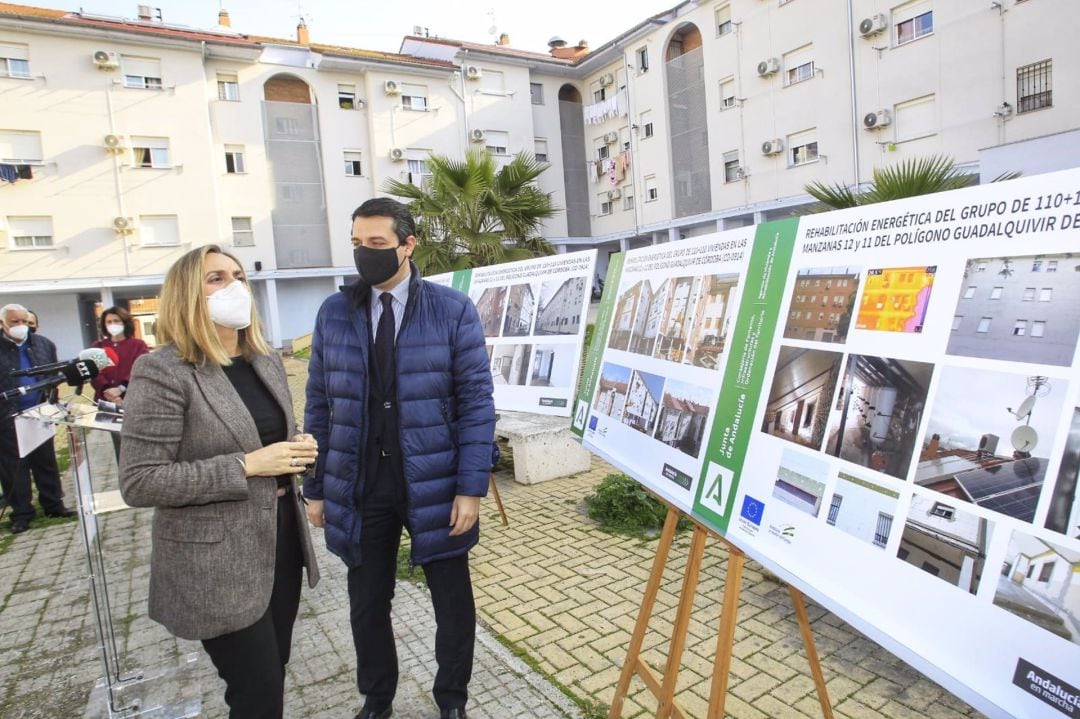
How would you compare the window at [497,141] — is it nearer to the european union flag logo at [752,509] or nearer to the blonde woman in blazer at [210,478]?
the blonde woman in blazer at [210,478]

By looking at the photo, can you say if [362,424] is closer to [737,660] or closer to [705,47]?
[737,660]

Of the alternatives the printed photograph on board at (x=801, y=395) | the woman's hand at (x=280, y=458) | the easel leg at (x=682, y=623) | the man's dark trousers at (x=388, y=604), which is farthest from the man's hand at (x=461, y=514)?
the printed photograph on board at (x=801, y=395)

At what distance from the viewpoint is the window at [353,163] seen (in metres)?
27.7

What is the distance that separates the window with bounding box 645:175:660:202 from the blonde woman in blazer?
2672cm

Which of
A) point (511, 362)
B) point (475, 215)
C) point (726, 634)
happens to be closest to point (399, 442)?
point (726, 634)

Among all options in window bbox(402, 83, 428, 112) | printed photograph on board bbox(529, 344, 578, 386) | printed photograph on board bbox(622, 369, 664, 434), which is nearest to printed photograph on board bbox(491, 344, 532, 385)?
printed photograph on board bbox(529, 344, 578, 386)

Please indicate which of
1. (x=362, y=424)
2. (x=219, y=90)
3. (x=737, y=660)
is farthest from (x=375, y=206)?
(x=219, y=90)

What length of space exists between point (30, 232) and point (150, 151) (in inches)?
194

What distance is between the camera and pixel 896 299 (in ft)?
5.00

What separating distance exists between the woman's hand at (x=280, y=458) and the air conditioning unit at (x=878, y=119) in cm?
2015

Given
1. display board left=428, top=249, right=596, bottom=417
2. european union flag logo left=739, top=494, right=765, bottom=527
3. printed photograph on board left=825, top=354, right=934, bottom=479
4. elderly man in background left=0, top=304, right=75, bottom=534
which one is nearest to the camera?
printed photograph on board left=825, top=354, right=934, bottom=479

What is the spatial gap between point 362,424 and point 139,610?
115 inches

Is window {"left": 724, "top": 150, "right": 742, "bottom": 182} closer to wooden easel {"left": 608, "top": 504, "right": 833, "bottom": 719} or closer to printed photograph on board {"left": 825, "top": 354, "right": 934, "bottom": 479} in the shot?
wooden easel {"left": 608, "top": 504, "right": 833, "bottom": 719}

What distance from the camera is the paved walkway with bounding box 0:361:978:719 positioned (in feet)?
9.41
